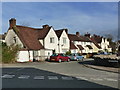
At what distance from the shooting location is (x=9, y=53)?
28609mm

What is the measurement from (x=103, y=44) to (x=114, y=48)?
29.1 feet

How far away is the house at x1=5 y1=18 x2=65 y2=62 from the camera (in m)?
33.6

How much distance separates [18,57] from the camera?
102 feet

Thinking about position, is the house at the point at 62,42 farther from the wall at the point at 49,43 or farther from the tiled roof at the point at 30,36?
the tiled roof at the point at 30,36

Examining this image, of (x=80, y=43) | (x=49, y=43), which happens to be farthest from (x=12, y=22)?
(x=80, y=43)

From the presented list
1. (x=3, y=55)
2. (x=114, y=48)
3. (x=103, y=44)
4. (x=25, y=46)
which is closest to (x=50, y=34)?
(x=25, y=46)

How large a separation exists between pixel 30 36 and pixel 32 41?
5.82 feet

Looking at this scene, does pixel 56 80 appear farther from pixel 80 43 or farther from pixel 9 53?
pixel 80 43

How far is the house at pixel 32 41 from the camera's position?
3356cm

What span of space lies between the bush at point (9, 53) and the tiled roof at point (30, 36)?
4.45 metres

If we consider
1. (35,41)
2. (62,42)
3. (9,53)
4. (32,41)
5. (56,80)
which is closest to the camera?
(56,80)

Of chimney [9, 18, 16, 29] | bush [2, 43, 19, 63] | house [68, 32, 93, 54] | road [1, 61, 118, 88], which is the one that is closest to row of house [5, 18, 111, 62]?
chimney [9, 18, 16, 29]

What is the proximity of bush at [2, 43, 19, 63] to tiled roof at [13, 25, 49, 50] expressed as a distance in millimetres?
4447

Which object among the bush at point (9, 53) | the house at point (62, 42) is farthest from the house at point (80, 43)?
the bush at point (9, 53)
